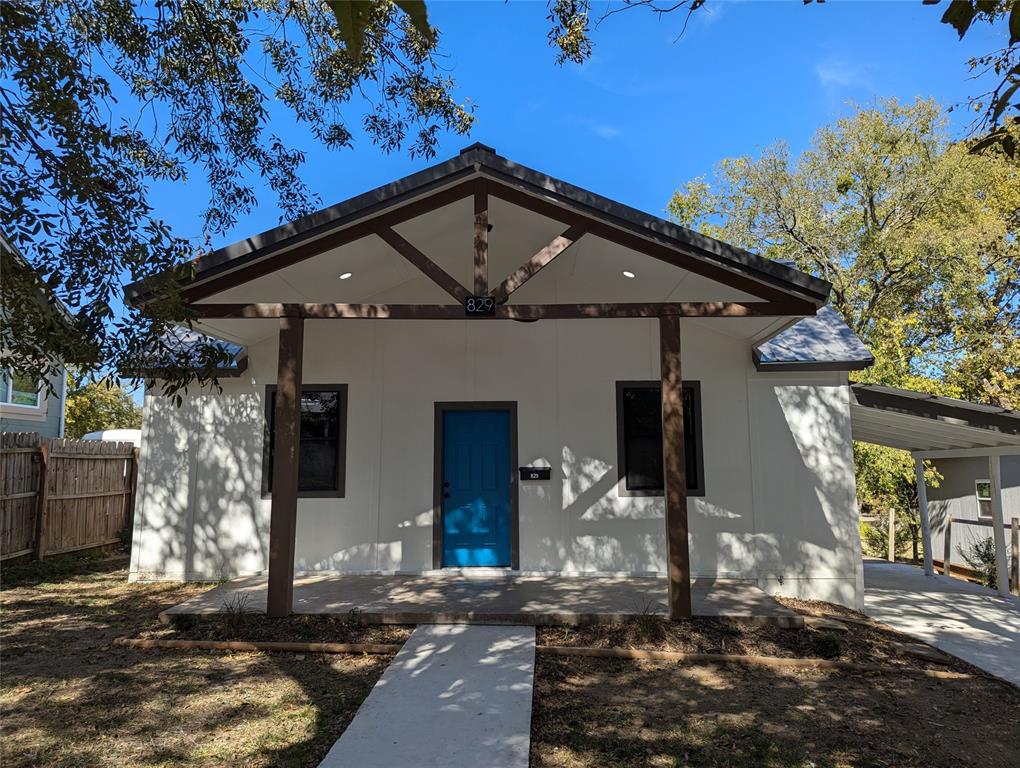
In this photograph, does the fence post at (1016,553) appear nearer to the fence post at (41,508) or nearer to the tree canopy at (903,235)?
the tree canopy at (903,235)

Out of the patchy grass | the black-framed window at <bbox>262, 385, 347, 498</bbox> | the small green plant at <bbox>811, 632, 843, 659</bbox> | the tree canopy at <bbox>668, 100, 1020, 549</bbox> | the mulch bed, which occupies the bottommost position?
the patchy grass

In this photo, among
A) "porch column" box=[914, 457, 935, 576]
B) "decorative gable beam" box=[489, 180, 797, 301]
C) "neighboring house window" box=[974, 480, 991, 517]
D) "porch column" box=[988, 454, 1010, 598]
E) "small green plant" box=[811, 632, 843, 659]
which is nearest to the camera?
"small green plant" box=[811, 632, 843, 659]

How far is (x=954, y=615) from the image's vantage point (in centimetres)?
739

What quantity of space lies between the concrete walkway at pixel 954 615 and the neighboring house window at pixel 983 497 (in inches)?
123

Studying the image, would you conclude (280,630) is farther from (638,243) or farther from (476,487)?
(638,243)

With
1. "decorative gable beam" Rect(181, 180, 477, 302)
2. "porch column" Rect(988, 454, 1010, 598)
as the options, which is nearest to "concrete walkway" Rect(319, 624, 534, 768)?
"decorative gable beam" Rect(181, 180, 477, 302)

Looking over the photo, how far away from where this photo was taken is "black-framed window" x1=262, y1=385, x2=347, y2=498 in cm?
799

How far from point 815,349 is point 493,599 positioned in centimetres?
480

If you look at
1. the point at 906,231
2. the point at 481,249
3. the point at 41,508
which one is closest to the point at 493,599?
the point at 481,249

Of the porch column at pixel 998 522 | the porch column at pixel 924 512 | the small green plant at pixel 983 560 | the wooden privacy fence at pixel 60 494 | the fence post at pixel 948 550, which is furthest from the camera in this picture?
the fence post at pixel 948 550

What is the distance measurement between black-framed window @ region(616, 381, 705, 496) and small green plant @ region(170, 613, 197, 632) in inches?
187

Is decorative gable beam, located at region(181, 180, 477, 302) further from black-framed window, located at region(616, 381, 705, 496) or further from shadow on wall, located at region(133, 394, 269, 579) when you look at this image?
black-framed window, located at region(616, 381, 705, 496)

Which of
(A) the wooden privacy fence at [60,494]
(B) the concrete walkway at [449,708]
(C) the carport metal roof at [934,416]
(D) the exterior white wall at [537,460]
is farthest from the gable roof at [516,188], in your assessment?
(A) the wooden privacy fence at [60,494]

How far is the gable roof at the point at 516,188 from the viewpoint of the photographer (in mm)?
5738
